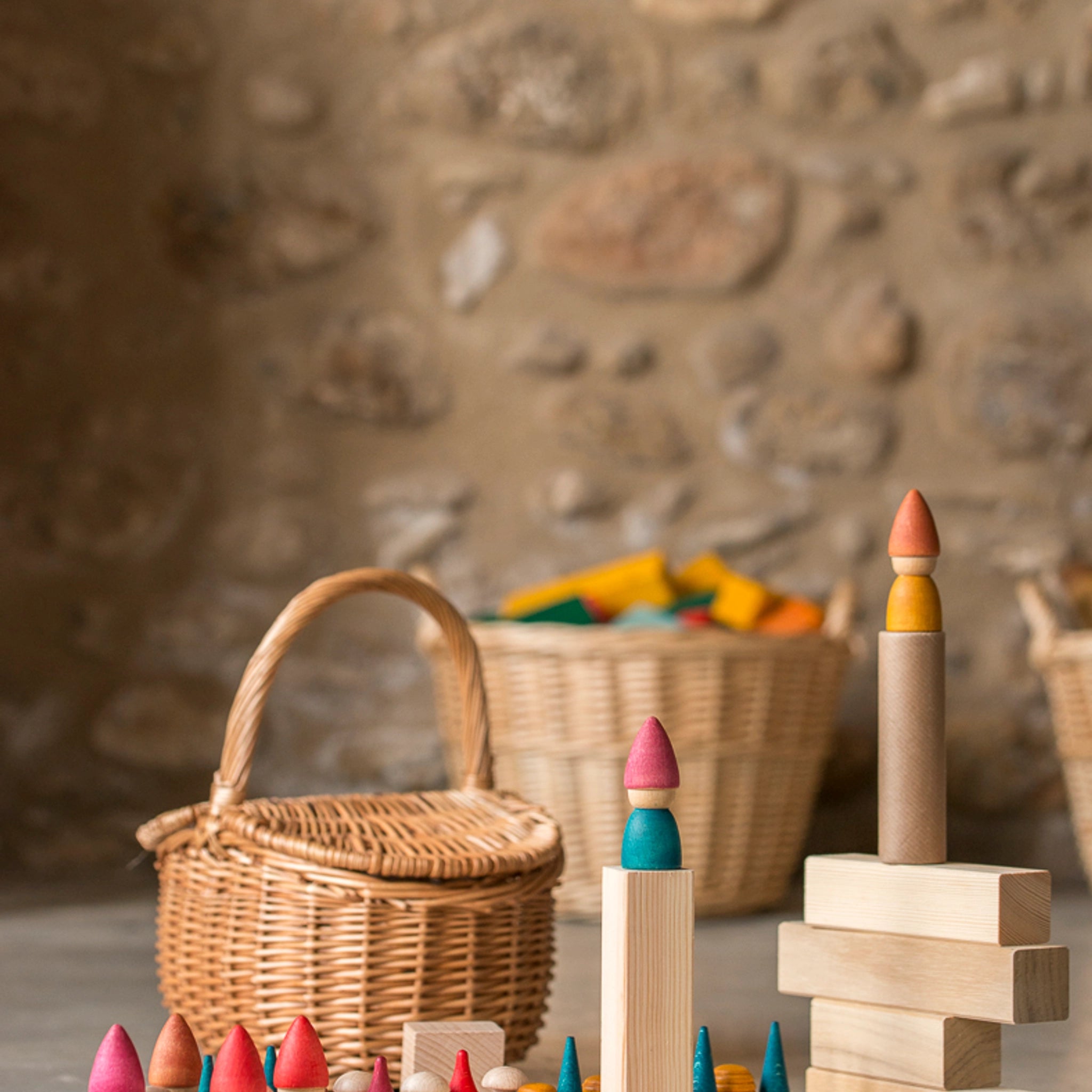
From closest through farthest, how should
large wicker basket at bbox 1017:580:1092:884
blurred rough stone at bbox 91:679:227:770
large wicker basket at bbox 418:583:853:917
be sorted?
large wicker basket at bbox 418:583:853:917
large wicker basket at bbox 1017:580:1092:884
blurred rough stone at bbox 91:679:227:770

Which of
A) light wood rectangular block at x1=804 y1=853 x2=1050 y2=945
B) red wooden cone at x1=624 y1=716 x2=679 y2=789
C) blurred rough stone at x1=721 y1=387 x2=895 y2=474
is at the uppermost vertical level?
blurred rough stone at x1=721 y1=387 x2=895 y2=474

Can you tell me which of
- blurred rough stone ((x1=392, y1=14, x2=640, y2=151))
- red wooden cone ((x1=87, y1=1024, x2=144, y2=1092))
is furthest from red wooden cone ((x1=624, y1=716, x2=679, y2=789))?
blurred rough stone ((x1=392, y1=14, x2=640, y2=151))

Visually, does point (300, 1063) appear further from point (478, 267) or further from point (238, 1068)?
point (478, 267)

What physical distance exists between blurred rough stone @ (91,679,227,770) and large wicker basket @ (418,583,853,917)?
2.09 feet

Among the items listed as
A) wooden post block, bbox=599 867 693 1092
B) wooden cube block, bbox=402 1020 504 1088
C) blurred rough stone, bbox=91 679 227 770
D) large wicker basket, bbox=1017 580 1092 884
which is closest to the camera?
wooden post block, bbox=599 867 693 1092

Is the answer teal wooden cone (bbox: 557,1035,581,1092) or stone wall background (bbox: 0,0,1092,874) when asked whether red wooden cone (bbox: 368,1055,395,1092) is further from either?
stone wall background (bbox: 0,0,1092,874)

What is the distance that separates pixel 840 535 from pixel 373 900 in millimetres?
1637

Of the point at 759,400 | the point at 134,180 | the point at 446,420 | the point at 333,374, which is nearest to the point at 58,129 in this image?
the point at 134,180

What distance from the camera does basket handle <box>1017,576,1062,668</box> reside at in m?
2.31

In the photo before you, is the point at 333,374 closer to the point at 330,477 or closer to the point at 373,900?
the point at 330,477

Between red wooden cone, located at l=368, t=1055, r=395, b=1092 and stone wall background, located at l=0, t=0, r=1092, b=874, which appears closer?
red wooden cone, located at l=368, t=1055, r=395, b=1092

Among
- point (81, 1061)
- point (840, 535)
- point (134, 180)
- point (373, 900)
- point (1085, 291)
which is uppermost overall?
point (134, 180)

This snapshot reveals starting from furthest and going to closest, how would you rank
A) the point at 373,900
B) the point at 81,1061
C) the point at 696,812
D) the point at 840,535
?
the point at 840,535
the point at 696,812
the point at 81,1061
the point at 373,900

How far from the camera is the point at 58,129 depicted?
2.71 meters
